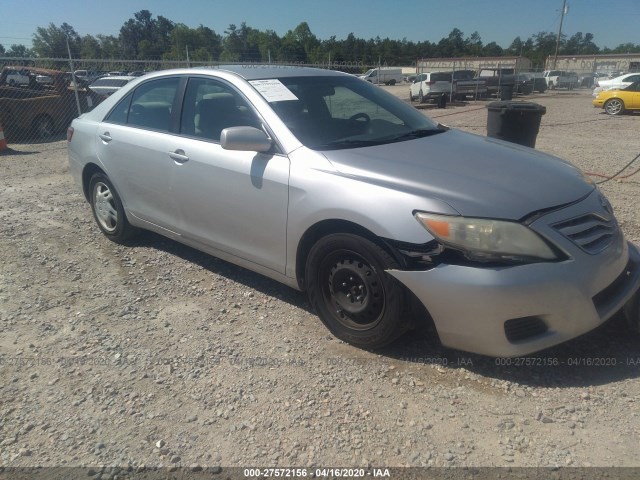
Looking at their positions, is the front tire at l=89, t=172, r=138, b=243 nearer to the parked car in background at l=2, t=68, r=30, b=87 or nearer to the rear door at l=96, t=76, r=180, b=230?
the rear door at l=96, t=76, r=180, b=230

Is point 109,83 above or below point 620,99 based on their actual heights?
above

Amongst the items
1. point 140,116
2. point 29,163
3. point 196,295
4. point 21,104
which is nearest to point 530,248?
point 196,295

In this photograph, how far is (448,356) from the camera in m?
2.96

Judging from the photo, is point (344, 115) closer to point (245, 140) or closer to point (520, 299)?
point (245, 140)

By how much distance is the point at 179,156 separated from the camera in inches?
149

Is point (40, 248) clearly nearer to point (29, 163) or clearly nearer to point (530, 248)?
point (530, 248)

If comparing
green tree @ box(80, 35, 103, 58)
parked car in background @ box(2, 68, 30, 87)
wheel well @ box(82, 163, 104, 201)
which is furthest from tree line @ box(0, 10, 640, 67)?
wheel well @ box(82, 163, 104, 201)

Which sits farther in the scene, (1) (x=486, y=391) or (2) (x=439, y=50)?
(2) (x=439, y=50)

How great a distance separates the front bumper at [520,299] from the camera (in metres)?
2.43

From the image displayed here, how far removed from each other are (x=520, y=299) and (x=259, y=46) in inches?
2026

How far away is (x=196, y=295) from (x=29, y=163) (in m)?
7.42

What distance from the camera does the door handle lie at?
3737mm

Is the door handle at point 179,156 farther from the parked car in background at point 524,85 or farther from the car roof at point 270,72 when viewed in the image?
the parked car in background at point 524,85

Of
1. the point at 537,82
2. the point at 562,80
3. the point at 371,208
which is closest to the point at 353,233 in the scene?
the point at 371,208
